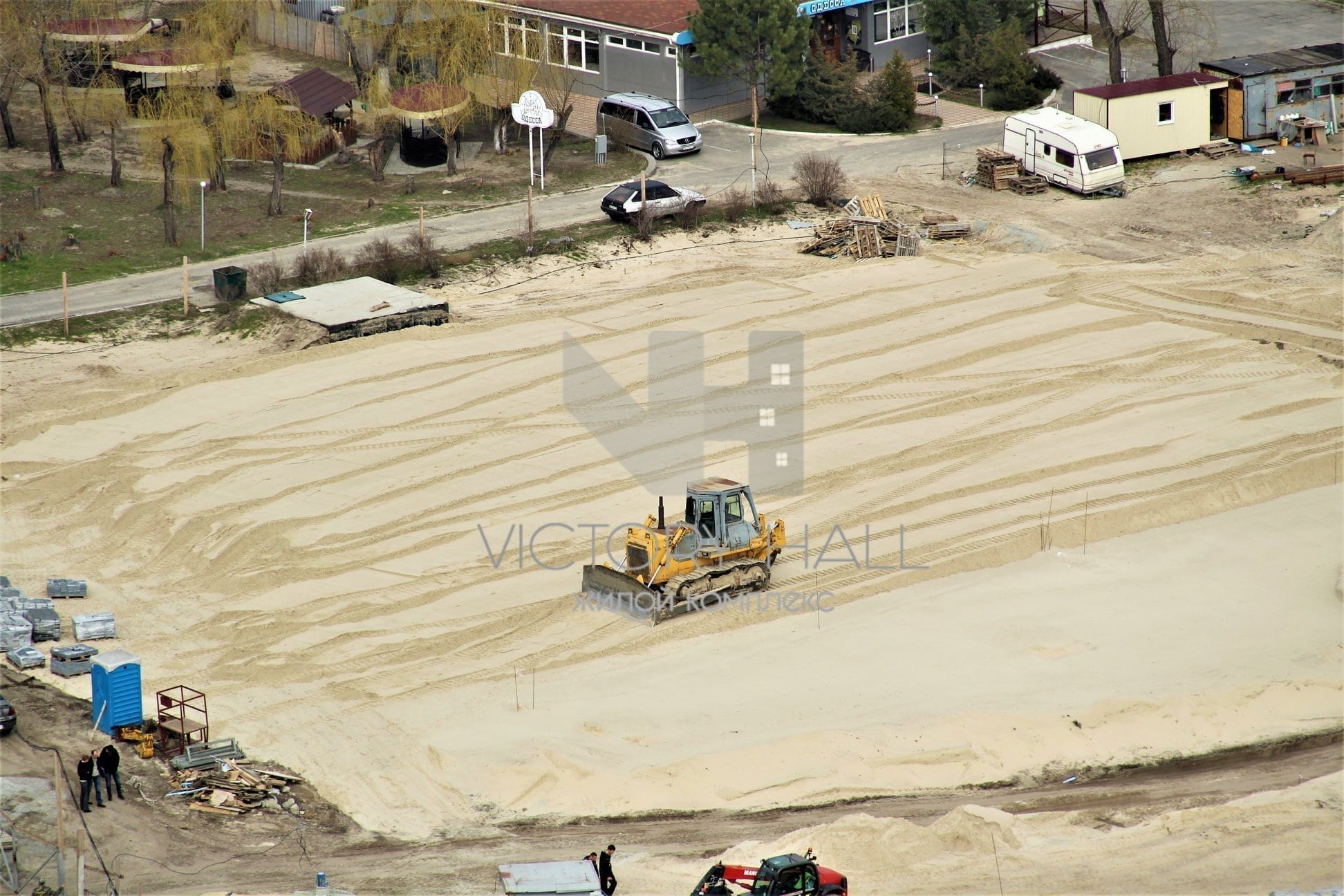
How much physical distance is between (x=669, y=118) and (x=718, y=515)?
908 inches

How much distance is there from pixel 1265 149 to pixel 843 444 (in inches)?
776

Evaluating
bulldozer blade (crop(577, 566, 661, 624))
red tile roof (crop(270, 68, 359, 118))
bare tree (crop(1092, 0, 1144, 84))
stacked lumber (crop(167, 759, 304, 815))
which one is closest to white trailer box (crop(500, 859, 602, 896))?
stacked lumber (crop(167, 759, 304, 815))

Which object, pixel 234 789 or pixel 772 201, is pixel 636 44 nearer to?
pixel 772 201

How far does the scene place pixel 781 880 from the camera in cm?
1692

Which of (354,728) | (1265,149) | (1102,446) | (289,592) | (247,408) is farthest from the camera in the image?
(1265,149)

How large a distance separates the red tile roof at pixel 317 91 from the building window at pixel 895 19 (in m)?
14.8

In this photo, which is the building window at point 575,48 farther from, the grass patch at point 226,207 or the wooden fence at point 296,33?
the wooden fence at point 296,33

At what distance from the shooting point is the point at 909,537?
2586cm

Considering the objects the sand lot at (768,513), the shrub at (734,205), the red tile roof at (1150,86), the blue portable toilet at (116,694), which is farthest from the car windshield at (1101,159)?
the blue portable toilet at (116,694)

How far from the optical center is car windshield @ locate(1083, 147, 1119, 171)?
133 ft

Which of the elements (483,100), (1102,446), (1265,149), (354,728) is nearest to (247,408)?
(354,728)

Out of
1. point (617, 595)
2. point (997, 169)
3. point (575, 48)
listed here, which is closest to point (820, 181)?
point (997, 169)

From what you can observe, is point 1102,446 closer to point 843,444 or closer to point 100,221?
point 843,444

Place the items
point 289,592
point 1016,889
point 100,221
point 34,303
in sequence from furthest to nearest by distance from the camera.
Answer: point 100,221 < point 34,303 < point 289,592 < point 1016,889
